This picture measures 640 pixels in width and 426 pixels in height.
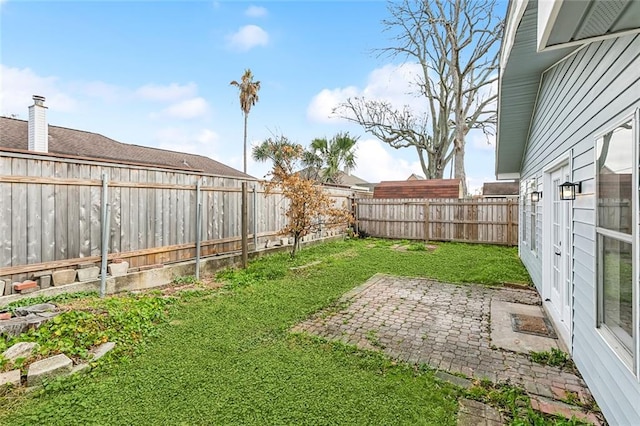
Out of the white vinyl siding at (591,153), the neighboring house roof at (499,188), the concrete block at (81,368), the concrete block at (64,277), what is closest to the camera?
the white vinyl siding at (591,153)

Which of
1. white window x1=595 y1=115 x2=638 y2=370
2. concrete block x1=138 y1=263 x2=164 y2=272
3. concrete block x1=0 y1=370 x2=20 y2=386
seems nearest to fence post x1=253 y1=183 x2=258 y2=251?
concrete block x1=138 y1=263 x2=164 y2=272

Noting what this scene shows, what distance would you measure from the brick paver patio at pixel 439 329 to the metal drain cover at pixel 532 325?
1.06 ft

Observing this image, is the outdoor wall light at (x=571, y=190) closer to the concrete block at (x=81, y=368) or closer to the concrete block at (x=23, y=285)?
the concrete block at (x=81, y=368)

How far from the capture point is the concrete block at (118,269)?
4895mm

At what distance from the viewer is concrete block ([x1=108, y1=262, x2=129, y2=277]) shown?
16.1 feet

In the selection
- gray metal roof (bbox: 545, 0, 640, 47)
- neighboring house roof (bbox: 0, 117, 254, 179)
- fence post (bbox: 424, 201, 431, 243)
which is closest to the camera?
gray metal roof (bbox: 545, 0, 640, 47)

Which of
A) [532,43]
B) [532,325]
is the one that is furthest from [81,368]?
[532,43]

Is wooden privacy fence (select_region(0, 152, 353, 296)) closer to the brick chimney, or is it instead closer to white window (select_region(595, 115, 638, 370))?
white window (select_region(595, 115, 638, 370))

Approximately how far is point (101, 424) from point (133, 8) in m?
9.14

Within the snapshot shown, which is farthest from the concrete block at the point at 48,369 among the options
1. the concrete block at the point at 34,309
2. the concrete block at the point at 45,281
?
the concrete block at the point at 45,281

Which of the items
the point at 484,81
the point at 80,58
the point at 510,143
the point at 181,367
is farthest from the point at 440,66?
the point at 181,367

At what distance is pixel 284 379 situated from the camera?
8.46ft

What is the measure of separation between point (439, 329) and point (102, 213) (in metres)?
5.17

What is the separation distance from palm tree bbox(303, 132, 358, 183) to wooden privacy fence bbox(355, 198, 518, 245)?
565 cm
